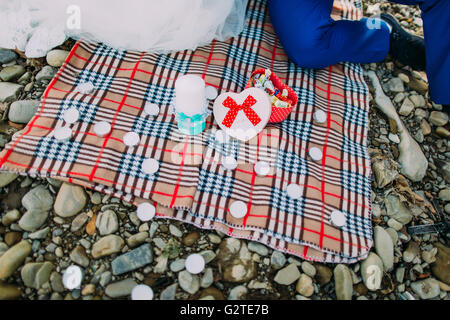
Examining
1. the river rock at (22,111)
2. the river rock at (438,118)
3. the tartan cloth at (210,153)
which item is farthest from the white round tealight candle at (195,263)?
the river rock at (438,118)

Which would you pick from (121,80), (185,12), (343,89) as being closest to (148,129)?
(121,80)

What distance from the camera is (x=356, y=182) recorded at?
5.76ft

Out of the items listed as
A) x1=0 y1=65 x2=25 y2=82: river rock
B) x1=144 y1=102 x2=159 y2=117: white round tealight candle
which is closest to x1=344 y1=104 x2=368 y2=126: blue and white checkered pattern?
x1=144 y1=102 x2=159 y2=117: white round tealight candle

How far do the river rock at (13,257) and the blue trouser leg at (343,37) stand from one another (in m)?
1.83

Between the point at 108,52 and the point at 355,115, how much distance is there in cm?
157

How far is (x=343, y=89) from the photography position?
2.10 m

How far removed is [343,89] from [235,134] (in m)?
0.88

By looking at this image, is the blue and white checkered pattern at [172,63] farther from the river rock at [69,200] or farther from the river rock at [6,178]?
the river rock at [6,178]

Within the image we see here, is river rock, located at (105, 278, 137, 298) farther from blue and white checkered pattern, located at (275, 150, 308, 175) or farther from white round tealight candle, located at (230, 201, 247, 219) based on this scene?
blue and white checkered pattern, located at (275, 150, 308, 175)

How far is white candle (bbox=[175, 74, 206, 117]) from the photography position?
1.42 m

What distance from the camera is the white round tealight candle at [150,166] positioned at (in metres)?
1.59
